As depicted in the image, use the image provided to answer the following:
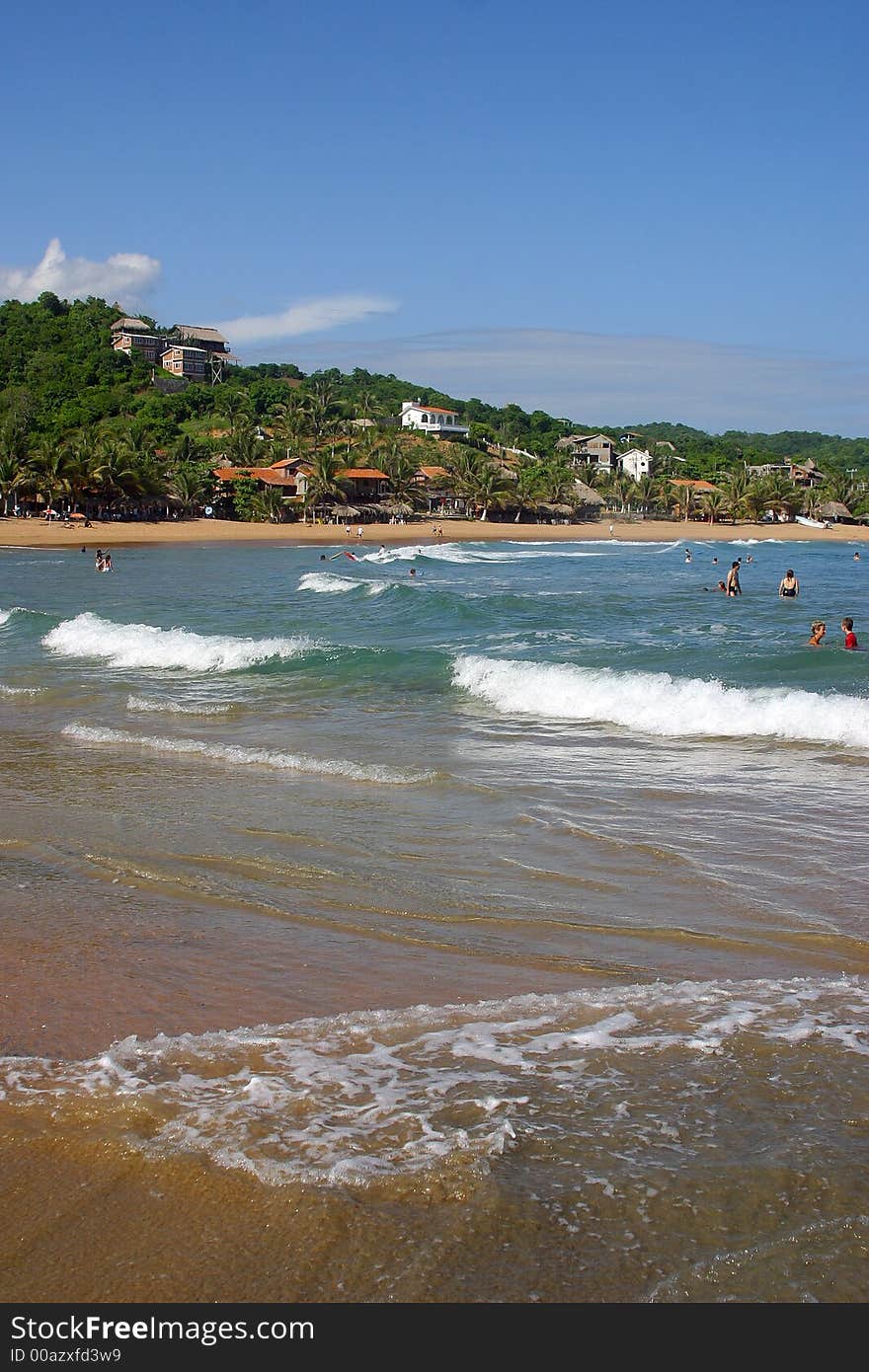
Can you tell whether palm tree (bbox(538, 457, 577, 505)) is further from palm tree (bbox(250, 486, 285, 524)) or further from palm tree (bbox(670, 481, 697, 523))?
palm tree (bbox(250, 486, 285, 524))

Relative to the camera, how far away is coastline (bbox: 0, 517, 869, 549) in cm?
6650

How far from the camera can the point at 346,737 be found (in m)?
13.1

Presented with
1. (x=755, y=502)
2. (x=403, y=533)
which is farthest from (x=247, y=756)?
(x=755, y=502)

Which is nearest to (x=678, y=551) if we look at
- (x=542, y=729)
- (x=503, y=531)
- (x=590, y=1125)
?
(x=503, y=531)

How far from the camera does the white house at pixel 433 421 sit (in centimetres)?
12912

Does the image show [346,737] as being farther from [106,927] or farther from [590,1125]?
[590,1125]

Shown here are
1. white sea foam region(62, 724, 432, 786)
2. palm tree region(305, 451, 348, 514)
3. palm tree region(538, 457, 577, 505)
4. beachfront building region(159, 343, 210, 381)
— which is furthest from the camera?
beachfront building region(159, 343, 210, 381)

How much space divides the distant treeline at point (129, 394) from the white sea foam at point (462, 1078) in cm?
7984

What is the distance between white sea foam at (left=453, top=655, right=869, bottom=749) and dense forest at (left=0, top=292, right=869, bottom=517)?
2492 inches

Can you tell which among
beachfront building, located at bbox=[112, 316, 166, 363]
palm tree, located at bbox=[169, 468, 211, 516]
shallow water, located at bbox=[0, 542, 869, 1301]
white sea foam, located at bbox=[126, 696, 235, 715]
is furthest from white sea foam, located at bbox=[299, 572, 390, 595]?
beachfront building, located at bbox=[112, 316, 166, 363]

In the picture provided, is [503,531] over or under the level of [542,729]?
over

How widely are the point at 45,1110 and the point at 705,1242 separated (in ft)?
8.19

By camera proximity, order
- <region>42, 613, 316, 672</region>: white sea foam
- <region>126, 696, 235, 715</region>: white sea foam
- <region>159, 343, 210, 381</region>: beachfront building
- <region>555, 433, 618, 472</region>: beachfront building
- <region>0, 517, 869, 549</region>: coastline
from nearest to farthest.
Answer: <region>126, 696, 235, 715</region>: white sea foam, <region>42, 613, 316, 672</region>: white sea foam, <region>0, 517, 869, 549</region>: coastline, <region>159, 343, 210, 381</region>: beachfront building, <region>555, 433, 618, 472</region>: beachfront building
